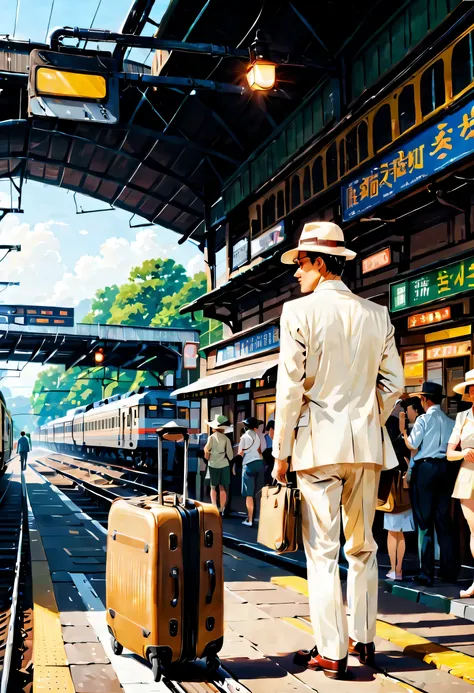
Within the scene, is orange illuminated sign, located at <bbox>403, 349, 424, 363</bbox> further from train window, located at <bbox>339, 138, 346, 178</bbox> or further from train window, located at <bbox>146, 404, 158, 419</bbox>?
train window, located at <bbox>146, 404, 158, 419</bbox>

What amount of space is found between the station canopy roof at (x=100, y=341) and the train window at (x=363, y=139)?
25.4 m

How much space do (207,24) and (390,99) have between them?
689 centimetres

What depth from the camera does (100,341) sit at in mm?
40469

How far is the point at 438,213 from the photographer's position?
11.9 meters

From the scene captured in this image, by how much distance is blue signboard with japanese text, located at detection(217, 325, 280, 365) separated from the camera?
61.7ft

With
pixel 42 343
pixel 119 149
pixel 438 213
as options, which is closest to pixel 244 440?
pixel 438 213

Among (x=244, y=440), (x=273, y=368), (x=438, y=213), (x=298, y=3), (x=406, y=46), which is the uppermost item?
(x=298, y=3)

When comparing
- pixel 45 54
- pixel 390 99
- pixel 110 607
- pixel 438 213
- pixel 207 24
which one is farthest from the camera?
pixel 207 24

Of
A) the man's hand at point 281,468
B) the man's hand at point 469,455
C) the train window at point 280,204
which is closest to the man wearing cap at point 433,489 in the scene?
the man's hand at point 469,455

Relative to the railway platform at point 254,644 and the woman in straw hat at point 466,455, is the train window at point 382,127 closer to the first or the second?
the woman in straw hat at point 466,455

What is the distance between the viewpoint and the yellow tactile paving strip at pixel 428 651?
188 inches

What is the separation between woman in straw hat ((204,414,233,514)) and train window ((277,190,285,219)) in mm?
6241

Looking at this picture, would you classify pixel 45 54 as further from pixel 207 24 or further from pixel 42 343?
pixel 42 343

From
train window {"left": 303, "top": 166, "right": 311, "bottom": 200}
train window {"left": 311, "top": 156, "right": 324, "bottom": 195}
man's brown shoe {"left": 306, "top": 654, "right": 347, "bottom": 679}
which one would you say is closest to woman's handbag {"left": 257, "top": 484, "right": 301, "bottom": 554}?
man's brown shoe {"left": 306, "top": 654, "right": 347, "bottom": 679}
